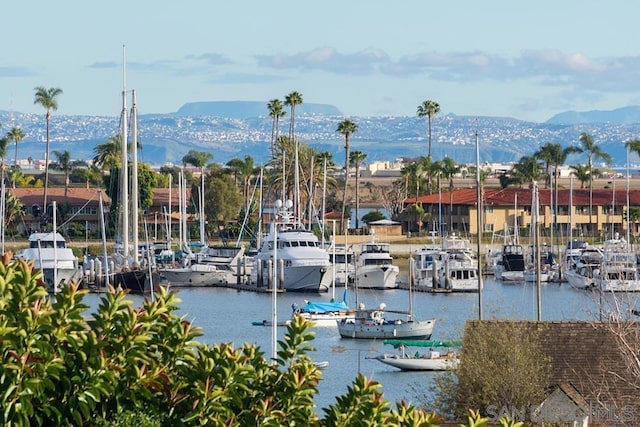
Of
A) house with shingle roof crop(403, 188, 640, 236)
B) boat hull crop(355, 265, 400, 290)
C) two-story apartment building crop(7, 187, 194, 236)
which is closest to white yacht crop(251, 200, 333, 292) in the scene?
boat hull crop(355, 265, 400, 290)

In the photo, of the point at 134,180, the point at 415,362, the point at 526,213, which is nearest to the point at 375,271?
the point at 134,180

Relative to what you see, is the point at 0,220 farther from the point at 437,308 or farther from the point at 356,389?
the point at 356,389

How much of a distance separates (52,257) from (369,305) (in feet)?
53.8

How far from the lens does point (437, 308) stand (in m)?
82.0

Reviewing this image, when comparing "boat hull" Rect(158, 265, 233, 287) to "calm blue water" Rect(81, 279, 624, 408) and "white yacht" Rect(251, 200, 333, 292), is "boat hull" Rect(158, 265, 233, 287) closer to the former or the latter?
"calm blue water" Rect(81, 279, 624, 408)

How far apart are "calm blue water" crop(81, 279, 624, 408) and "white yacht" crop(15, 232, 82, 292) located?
198 cm

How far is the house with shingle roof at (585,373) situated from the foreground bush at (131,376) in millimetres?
17110

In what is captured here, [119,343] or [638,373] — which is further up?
[119,343]

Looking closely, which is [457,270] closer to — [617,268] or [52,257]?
[617,268]

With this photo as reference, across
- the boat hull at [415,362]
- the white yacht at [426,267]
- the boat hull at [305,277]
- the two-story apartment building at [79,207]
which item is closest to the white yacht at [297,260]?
the boat hull at [305,277]

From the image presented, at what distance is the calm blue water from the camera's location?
53.0 metres

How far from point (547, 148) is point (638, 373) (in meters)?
114

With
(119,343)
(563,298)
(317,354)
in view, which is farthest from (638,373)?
(563,298)

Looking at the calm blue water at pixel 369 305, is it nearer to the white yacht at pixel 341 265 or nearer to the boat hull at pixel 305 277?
the boat hull at pixel 305 277
